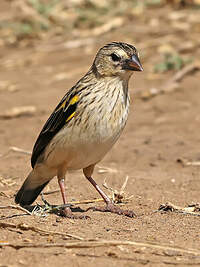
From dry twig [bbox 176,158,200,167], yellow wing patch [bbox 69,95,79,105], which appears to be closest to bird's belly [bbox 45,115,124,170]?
yellow wing patch [bbox 69,95,79,105]

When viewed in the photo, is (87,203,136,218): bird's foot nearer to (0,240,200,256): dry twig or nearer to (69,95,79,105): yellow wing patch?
(69,95,79,105): yellow wing patch

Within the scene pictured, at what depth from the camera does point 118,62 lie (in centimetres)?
583

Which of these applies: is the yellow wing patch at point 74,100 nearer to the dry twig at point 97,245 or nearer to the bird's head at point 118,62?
the bird's head at point 118,62

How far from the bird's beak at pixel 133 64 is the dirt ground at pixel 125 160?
132cm

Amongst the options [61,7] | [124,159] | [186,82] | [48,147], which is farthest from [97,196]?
[61,7]

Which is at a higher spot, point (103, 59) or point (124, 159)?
point (103, 59)

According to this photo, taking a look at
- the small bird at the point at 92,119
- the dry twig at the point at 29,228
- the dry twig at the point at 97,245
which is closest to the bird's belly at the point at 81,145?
the small bird at the point at 92,119

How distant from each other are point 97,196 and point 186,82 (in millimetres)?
5201

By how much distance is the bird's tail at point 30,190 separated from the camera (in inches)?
246

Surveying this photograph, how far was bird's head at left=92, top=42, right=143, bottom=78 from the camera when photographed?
5.75 m

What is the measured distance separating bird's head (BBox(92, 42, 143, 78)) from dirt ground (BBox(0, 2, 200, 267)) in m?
→ 1.30

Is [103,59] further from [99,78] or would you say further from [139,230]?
[139,230]

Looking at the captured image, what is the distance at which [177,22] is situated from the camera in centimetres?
1443

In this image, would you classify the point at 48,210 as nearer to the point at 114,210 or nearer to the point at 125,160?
the point at 114,210
